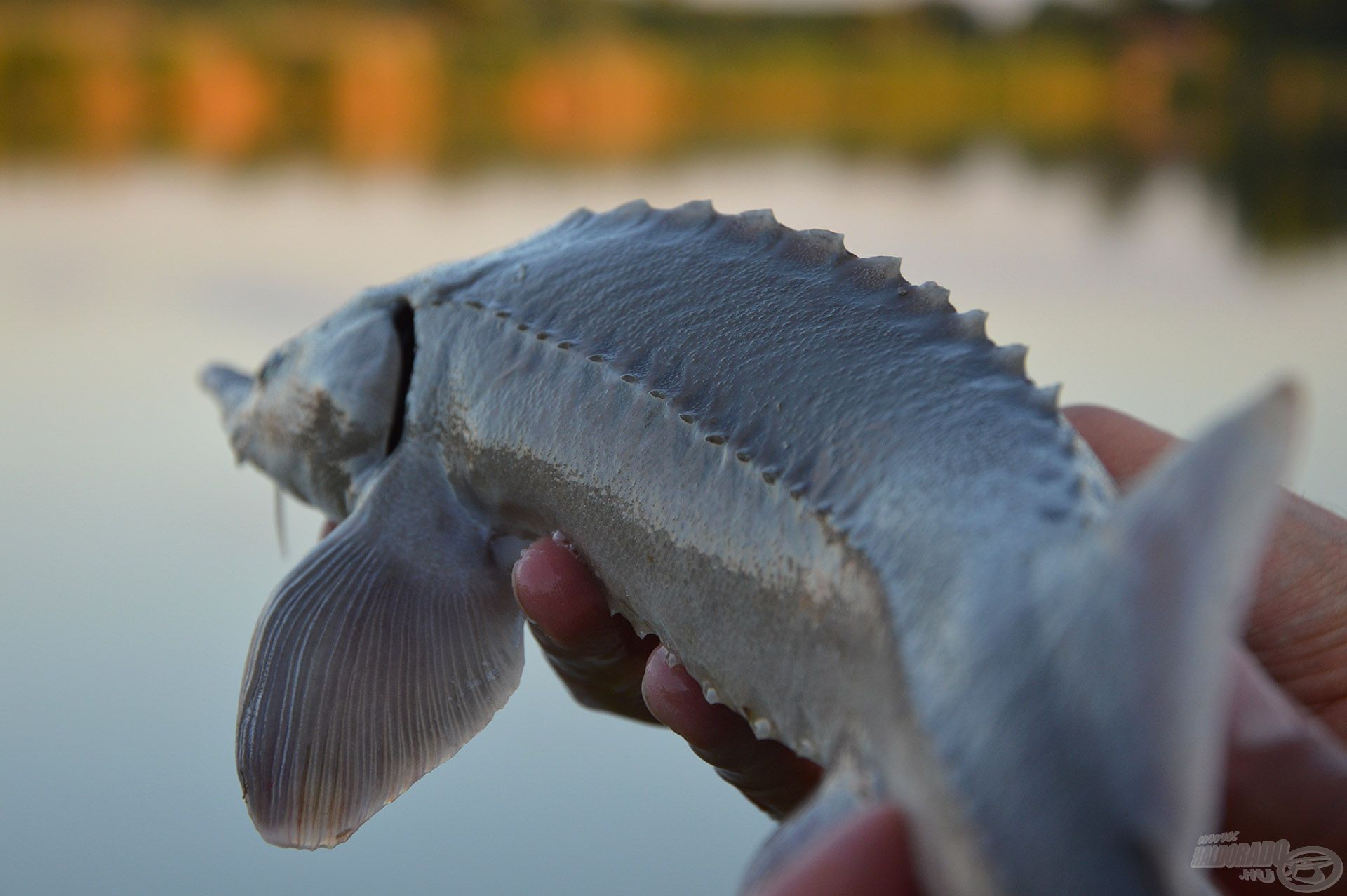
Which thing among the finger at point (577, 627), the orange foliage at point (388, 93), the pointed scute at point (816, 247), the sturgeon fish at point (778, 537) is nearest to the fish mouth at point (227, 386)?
the sturgeon fish at point (778, 537)

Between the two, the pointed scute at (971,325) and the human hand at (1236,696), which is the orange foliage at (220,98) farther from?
the pointed scute at (971,325)

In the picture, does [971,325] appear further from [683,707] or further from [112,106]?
[112,106]

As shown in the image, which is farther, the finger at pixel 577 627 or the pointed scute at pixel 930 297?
the finger at pixel 577 627

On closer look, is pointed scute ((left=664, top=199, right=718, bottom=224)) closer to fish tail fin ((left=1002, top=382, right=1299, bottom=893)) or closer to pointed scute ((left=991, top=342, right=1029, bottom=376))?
pointed scute ((left=991, top=342, right=1029, bottom=376))

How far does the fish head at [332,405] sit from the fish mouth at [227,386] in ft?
0.13

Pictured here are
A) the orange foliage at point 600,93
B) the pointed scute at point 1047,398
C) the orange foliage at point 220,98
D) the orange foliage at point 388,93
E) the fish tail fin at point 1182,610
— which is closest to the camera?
the fish tail fin at point 1182,610

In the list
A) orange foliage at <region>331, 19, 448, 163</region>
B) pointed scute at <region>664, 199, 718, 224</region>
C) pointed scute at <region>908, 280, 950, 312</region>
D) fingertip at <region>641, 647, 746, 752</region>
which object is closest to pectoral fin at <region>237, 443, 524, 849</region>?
fingertip at <region>641, 647, 746, 752</region>

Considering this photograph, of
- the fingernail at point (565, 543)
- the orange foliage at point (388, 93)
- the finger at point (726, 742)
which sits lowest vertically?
the orange foliage at point (388, 93)

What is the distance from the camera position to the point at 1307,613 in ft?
3.69

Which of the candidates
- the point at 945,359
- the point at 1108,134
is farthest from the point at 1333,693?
the point at 1108,134

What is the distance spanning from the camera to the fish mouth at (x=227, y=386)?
1.59 metres

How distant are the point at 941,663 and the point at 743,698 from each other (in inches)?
10.6

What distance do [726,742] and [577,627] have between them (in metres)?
0.19

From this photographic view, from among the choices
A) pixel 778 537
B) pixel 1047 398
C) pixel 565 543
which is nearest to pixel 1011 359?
pixel 1047 398
